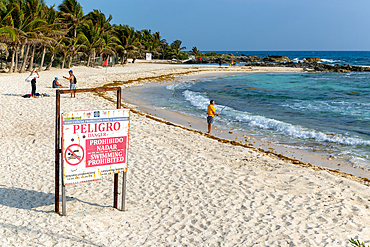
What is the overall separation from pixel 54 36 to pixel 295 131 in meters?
26.9

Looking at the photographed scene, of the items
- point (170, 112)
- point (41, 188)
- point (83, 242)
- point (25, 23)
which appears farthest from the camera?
point (25, 23)

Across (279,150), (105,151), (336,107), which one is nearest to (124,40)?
(336,107)

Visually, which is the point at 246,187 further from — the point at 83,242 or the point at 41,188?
the point at 41,188

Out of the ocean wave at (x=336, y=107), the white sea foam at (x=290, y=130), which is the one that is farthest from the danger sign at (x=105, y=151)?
the ocean wave at (x=336, y=107)

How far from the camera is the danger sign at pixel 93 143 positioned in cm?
517

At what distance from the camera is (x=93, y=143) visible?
541cm

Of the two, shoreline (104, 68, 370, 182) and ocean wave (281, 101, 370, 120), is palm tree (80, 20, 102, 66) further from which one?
ocean wave (281, 101, 370, 120)

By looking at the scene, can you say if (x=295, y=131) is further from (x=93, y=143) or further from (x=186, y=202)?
(x=93, y=143)

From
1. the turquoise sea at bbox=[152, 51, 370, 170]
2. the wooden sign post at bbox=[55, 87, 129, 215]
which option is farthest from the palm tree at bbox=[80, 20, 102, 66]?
the wooden sign post at bbox=[55, 87, 129, 215]

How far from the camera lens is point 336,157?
10.4 metres

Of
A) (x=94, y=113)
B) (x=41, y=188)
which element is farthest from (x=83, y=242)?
(x=41, y=188)

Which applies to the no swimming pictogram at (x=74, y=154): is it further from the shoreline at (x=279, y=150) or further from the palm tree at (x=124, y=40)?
the palm tree at (x=124, y=40)

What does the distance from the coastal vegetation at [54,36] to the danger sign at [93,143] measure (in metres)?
22.6

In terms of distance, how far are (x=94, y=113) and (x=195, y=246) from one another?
2.75m
